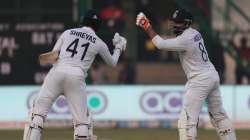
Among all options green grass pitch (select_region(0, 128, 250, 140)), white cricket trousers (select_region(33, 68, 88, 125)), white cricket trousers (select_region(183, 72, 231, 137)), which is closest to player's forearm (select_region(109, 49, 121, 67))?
white cricket trousers (select_region(33, 68, 88, 125))

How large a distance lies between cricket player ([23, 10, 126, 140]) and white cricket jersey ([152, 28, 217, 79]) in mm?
865

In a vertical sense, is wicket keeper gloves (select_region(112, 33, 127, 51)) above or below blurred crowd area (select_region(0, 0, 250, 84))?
below

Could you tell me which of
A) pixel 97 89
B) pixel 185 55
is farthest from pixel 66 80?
pixel 97 89

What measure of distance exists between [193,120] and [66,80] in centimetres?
187

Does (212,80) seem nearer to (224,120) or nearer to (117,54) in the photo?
(224,120)

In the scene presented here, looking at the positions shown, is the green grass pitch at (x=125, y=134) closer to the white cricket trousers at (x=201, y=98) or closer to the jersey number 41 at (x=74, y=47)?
the white cricket trousers at (x=201, y=98)

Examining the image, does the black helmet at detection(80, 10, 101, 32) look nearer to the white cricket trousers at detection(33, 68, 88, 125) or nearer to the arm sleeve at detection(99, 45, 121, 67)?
the arm sleeve at detection(99, 45, 121, 67)

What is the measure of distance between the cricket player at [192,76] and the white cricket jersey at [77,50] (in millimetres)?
762

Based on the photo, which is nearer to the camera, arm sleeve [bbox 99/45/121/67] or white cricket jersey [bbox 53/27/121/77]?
white cricket jersey [bbox 53/27/121/77]

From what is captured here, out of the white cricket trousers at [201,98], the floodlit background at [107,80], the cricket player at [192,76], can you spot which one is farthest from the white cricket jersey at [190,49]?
the floodlit background at [107,80]

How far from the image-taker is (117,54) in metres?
12.3

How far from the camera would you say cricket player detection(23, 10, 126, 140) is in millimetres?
11875

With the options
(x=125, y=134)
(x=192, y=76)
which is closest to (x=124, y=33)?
(x=125, y=134)

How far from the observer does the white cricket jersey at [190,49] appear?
1238 cm
